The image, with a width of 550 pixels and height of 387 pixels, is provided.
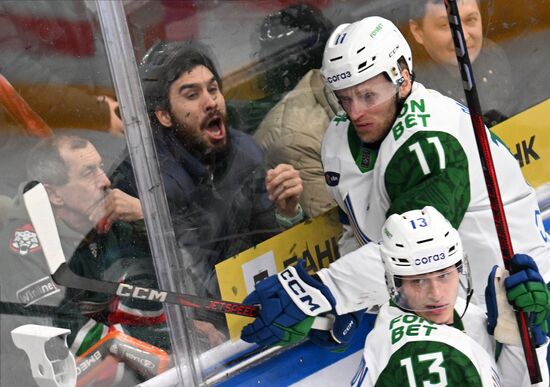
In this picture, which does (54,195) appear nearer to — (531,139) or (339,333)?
(339,333)

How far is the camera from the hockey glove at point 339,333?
139 inches

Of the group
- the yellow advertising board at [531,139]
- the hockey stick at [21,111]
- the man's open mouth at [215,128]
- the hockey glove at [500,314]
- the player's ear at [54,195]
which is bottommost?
the yellow advertising board at [531,139]

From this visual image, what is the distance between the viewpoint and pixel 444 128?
346 centimetres

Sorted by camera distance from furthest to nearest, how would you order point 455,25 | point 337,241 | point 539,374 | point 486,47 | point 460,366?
point 486,47
point 337,241
point 455,25
point 539,374
point 460,366

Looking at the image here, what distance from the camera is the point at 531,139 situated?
4367 millimetres

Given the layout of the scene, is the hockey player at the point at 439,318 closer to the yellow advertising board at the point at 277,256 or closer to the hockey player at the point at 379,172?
the hockey player at the point at 379,172

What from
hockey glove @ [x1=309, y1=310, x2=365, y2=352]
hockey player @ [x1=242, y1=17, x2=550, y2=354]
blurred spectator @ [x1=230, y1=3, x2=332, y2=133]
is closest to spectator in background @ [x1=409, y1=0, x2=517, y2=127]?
blurred spectator @ [x1=230, y1=3, x2=332, y2=133]

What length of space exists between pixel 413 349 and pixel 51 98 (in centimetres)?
113

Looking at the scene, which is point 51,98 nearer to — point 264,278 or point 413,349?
point 264,278

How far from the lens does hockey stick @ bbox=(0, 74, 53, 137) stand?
3.21 m

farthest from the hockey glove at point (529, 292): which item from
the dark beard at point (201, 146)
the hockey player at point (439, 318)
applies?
the dark beard at point (201, 146)

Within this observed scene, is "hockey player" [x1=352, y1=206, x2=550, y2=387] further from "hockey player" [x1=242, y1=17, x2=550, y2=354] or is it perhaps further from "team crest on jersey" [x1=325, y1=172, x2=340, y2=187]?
"team crest on jersey" [x1=325, y1=172, x2=340, y2=187]

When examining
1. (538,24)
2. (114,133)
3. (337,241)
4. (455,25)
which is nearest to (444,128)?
(455,25)

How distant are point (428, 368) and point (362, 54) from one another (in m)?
0.92
